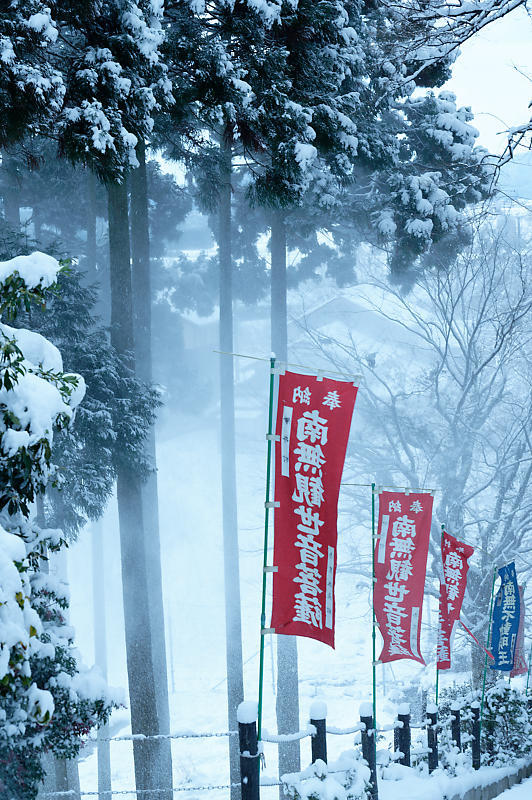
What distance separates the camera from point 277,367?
224 inches

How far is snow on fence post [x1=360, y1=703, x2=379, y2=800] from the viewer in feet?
23.0

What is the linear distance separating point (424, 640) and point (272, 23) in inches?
954

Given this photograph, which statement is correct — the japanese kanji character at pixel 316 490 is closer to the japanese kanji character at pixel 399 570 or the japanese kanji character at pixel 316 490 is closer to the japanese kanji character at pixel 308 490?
the japanese kanji character at pixel 308 490

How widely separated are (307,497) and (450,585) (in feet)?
19.8

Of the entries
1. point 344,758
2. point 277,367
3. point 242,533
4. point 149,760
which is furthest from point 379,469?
point 242,533

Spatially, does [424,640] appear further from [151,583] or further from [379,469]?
[151,583]

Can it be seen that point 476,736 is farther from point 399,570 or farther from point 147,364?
point 147,364

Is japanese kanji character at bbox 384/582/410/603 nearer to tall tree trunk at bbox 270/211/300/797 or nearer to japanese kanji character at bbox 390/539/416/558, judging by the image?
japanese kanji character at bbox 390/539/416/558

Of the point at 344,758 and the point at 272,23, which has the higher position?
the point at 272,23

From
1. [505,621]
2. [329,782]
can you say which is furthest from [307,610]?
[505,621]

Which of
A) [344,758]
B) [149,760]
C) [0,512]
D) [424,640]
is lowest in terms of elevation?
[424,640]

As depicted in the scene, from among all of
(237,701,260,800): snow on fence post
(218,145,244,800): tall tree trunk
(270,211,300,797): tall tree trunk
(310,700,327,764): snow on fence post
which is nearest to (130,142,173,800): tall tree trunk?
(218,145,244,800): tall tree trunk

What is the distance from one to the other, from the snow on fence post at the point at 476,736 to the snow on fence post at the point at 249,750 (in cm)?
569

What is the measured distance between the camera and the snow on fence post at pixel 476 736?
9.67m
